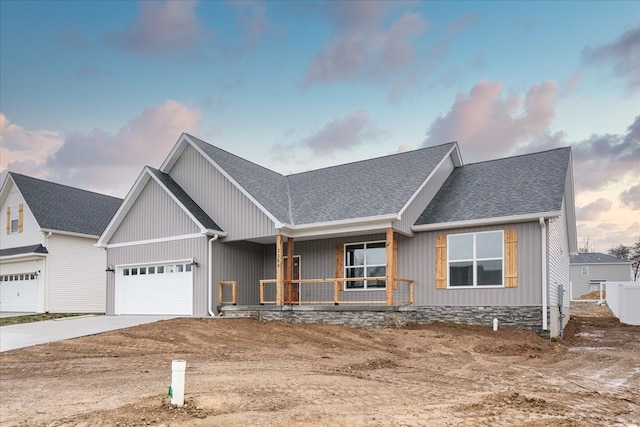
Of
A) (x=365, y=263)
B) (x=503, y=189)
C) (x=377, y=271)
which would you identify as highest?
(x=503, y=189)

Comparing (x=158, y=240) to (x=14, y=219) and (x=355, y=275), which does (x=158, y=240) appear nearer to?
(x=355, y=275)

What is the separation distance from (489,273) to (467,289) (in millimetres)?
814

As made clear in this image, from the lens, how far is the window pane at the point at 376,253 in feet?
57.5

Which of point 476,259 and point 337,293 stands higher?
point 476,259

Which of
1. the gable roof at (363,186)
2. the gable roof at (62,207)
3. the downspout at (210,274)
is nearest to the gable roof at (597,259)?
the gable roof at (363,186)

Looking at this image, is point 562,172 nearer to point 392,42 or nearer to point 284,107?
point 392,42

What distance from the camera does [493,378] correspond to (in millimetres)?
9141

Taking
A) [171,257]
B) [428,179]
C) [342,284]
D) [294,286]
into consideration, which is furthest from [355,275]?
[171,257]

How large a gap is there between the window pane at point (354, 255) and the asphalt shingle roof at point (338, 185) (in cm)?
153

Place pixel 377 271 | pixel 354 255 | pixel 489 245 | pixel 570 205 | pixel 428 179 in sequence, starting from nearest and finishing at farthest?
1. pixel 489 245
2. pixel 428 179
3. pixel 377 271
4. pixel 354 255
5. pixel 570 205

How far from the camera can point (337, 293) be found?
659 inches

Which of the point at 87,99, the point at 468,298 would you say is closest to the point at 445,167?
the point at 468,298

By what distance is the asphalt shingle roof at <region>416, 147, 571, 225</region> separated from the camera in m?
15.3

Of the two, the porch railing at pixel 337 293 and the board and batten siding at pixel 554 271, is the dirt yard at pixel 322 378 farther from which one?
the porch railing at pixel 337 293
